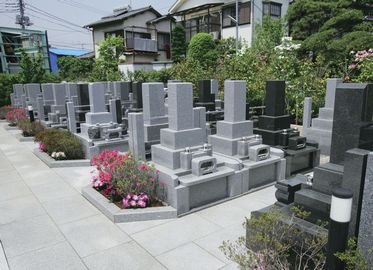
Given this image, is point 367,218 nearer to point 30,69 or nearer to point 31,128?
point 31,128

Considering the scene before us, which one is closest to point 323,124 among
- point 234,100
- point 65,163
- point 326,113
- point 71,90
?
point 326,113

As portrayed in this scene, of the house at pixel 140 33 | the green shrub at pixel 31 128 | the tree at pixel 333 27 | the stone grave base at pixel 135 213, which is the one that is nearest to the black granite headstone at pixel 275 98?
the stone grave base at pixel 135 213

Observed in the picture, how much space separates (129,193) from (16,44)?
99.1 feet

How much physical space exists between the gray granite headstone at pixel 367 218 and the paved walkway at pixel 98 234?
5.68 ft

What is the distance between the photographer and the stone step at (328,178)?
3992 mm

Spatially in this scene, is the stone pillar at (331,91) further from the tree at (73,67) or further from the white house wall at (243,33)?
the tree at (73,67)

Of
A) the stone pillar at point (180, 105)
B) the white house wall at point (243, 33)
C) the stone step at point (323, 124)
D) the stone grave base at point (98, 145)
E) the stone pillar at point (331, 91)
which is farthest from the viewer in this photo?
the white house wall at point (243, 33)

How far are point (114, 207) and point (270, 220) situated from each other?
3.23 metres

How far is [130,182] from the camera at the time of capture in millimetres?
5746

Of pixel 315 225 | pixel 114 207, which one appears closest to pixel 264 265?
pixel 315 225

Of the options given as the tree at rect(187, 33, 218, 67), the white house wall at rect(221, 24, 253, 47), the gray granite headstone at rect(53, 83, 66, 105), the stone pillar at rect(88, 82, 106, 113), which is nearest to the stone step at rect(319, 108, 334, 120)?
the stone pillar at rect(88, 82, 106, 113)

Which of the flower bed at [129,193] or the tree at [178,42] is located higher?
the tree at [178,42]

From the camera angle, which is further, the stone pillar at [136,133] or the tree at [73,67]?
the tree at [73,67]

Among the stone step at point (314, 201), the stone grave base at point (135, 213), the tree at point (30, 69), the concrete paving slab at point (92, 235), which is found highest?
the tree at point (30, 69)
